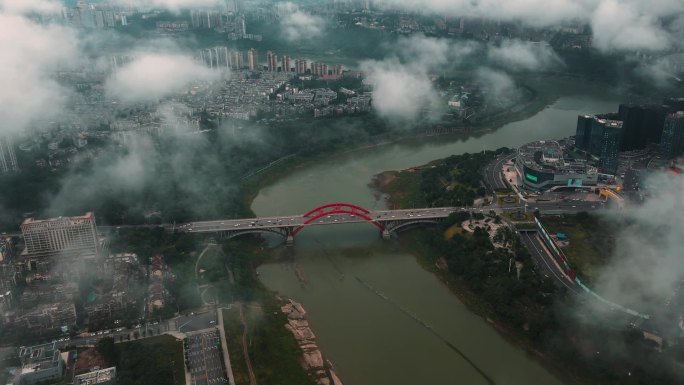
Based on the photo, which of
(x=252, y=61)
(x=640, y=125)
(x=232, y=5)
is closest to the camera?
(x=640, y=125)

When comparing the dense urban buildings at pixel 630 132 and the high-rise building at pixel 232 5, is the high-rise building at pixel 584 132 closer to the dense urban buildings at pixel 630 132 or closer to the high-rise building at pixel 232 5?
the dense urban buildings at pixel 630 132

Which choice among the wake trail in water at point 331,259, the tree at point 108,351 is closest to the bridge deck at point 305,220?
the wake trail in water at point 331,259

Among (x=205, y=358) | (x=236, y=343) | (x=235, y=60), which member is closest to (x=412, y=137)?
(x=235, y=60)

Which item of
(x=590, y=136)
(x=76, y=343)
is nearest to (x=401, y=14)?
(x=590, y=136)

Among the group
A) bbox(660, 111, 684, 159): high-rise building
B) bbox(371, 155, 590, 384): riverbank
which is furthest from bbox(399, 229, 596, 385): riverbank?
bbox(660, 111, 684, 159): high-rise building

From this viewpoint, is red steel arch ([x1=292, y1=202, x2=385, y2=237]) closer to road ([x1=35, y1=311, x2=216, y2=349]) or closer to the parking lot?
road ([x1=35, y1=311, x2=216, y2=349])

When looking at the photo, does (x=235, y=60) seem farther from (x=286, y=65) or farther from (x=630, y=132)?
(x=630, y=132)
